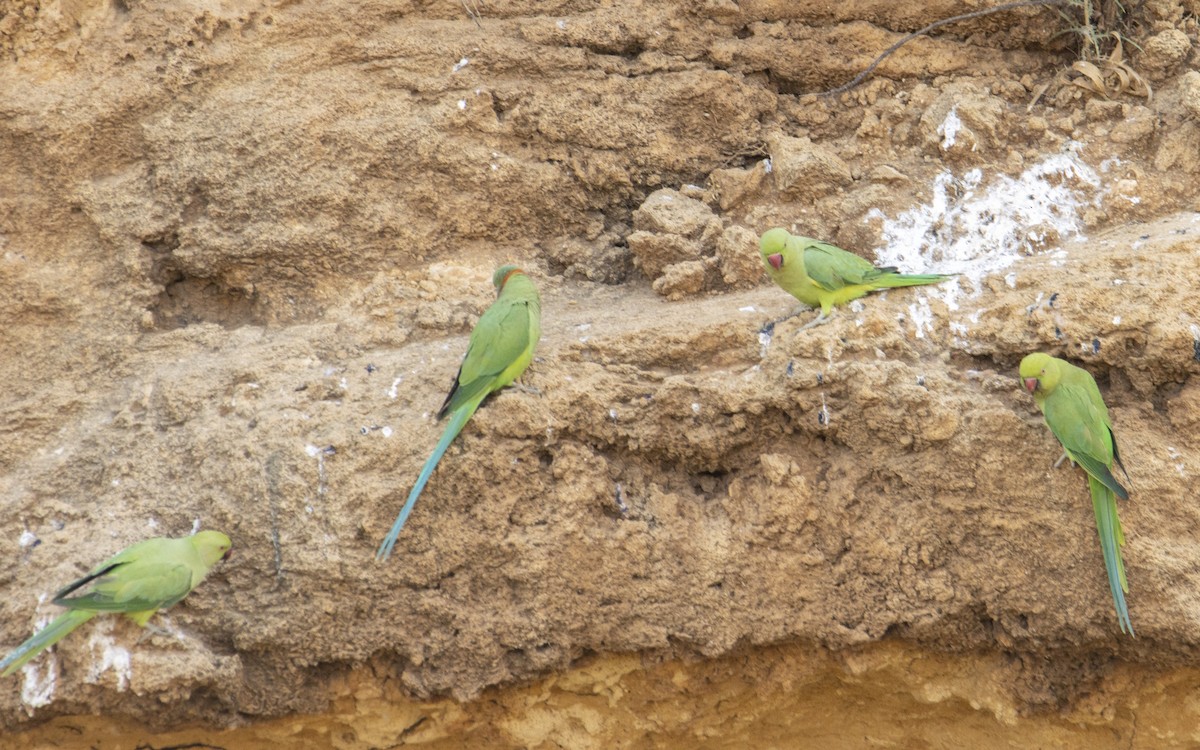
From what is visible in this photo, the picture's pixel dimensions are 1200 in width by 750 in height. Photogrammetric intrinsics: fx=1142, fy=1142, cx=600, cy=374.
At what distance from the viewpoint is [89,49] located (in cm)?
505

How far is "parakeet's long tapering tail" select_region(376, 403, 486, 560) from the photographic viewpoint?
396cm

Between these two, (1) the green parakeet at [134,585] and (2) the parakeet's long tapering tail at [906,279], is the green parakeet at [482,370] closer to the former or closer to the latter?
(1) the green parakeet at [134,585]

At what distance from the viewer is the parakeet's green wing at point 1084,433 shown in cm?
375

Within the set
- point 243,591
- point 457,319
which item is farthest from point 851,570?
point 243,591

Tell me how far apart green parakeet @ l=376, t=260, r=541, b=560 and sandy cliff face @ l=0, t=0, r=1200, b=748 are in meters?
0.08

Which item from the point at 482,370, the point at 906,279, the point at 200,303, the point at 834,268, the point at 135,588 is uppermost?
the point at 834,268

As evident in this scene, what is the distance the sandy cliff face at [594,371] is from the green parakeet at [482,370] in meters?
0.08

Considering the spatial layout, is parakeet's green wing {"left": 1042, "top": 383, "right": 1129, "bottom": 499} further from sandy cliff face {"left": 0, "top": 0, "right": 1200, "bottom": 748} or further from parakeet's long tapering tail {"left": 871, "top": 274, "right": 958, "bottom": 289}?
parakeet's long tapering tail {"left": 871, "top": 274, "right": 958, "bottom": 289}

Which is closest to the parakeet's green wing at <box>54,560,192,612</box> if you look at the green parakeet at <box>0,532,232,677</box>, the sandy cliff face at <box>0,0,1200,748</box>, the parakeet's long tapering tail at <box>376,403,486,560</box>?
the green parakeet at <box>0,532,232,677</box>

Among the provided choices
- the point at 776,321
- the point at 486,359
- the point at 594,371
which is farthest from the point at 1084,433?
the point at 486,359

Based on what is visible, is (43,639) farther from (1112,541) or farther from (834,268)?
(1112,541)

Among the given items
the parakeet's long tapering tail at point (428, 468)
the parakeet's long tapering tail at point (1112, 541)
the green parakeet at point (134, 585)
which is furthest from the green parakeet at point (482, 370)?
the parakeet's long tapering tail at point (1112, 541)

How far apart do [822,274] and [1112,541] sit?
1342 mm

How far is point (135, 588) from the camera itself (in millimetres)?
3760
